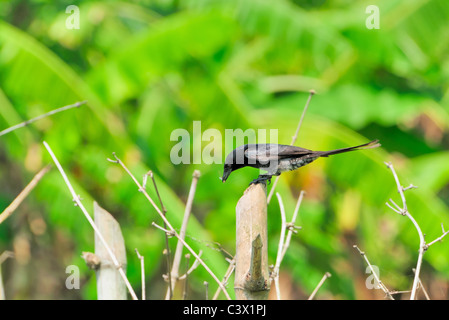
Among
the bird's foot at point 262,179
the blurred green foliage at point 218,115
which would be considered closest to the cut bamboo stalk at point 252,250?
the bird's foot at point 262,179

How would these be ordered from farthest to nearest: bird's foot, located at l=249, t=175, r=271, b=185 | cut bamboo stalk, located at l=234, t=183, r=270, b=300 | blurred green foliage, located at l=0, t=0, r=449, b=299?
blurred green foliage, located at l=0, t=0, r=449, b=299 < bird's foot, located at l=249, t=175, r=271, b=185 < cut bamboo stalk, located at l=234, t=183, r=270, b=300

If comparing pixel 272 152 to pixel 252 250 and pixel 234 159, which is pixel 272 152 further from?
pixel 252 250

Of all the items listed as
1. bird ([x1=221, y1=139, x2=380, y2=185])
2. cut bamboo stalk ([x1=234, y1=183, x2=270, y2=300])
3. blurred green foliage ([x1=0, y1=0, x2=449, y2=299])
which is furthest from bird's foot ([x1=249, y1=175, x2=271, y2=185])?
blurred green foliage ([x1=0, y1=0, x2=449, y2=299])

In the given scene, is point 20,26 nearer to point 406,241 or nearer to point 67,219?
point 67,219

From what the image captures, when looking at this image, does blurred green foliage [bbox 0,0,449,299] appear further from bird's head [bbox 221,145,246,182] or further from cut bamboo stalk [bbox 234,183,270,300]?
cut bamboo stalk [bbox 234,183,270,300]

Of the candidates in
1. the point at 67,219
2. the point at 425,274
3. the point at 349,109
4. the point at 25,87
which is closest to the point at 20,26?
the point at 25,87
